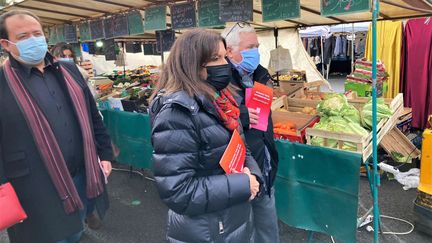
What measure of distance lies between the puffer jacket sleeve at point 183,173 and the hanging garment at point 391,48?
18.3 feet

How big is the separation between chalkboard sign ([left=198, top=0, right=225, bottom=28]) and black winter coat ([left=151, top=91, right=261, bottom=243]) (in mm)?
3391

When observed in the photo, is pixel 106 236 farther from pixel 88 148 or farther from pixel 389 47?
pixel 389 47

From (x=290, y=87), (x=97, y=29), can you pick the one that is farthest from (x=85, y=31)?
(x=290, y=87)

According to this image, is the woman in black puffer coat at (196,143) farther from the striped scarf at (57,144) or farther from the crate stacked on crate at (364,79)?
the crate stacked on crate at (364,79)

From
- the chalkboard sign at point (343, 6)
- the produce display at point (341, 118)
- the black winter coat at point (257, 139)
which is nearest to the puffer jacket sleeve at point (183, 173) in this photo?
the black winter coat at point (257, 139)

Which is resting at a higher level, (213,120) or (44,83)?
(44,83)

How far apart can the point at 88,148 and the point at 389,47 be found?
19.6ft

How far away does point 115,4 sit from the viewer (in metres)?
5.49

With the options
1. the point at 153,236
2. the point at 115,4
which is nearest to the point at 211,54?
the point at 153,236

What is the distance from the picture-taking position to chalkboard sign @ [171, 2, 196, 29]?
484cm

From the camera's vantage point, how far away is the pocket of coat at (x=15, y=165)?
181 cm

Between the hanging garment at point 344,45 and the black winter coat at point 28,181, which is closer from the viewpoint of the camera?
the black winter coat at point 28,181

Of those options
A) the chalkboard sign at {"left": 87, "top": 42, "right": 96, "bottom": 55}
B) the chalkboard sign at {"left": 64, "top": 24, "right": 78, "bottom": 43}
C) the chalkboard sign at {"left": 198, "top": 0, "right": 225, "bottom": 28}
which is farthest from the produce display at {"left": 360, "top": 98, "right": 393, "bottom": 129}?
the chalkboard sign at {"left": 87, "top": 42, "right": 96, "bottom": 55}

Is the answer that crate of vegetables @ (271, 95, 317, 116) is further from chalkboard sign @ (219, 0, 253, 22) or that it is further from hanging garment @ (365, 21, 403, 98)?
hanging garment @ (365, 21, 403, 98)
